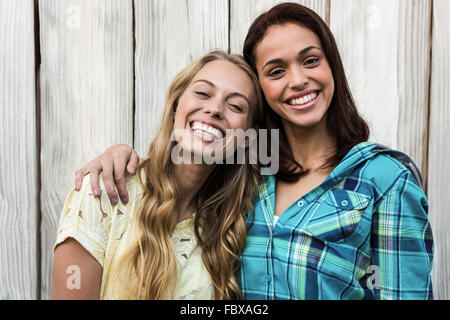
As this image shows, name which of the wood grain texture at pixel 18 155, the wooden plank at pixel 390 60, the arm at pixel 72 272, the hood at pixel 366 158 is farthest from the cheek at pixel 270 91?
the wood grain texture at pixel 18 155

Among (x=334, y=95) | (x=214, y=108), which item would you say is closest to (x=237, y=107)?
(x=214, y=108)

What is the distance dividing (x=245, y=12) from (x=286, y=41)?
362mm

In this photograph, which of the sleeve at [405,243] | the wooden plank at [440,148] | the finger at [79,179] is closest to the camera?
the sleeve at [405,243]

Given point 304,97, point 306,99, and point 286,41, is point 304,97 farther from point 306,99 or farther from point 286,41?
point 286,41

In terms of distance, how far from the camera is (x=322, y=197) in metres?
1.23

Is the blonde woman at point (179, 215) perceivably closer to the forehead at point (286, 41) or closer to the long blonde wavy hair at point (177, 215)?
the long blonde wavy hair at point (177, 215)

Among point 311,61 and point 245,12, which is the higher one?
point 245,12

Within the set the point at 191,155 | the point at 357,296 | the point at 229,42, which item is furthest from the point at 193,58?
the point at 357,296

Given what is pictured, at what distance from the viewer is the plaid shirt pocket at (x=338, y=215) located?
115 cm

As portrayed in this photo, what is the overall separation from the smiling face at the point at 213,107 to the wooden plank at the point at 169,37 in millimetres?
213

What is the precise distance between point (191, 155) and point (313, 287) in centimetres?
56

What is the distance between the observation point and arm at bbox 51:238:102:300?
1120mm
